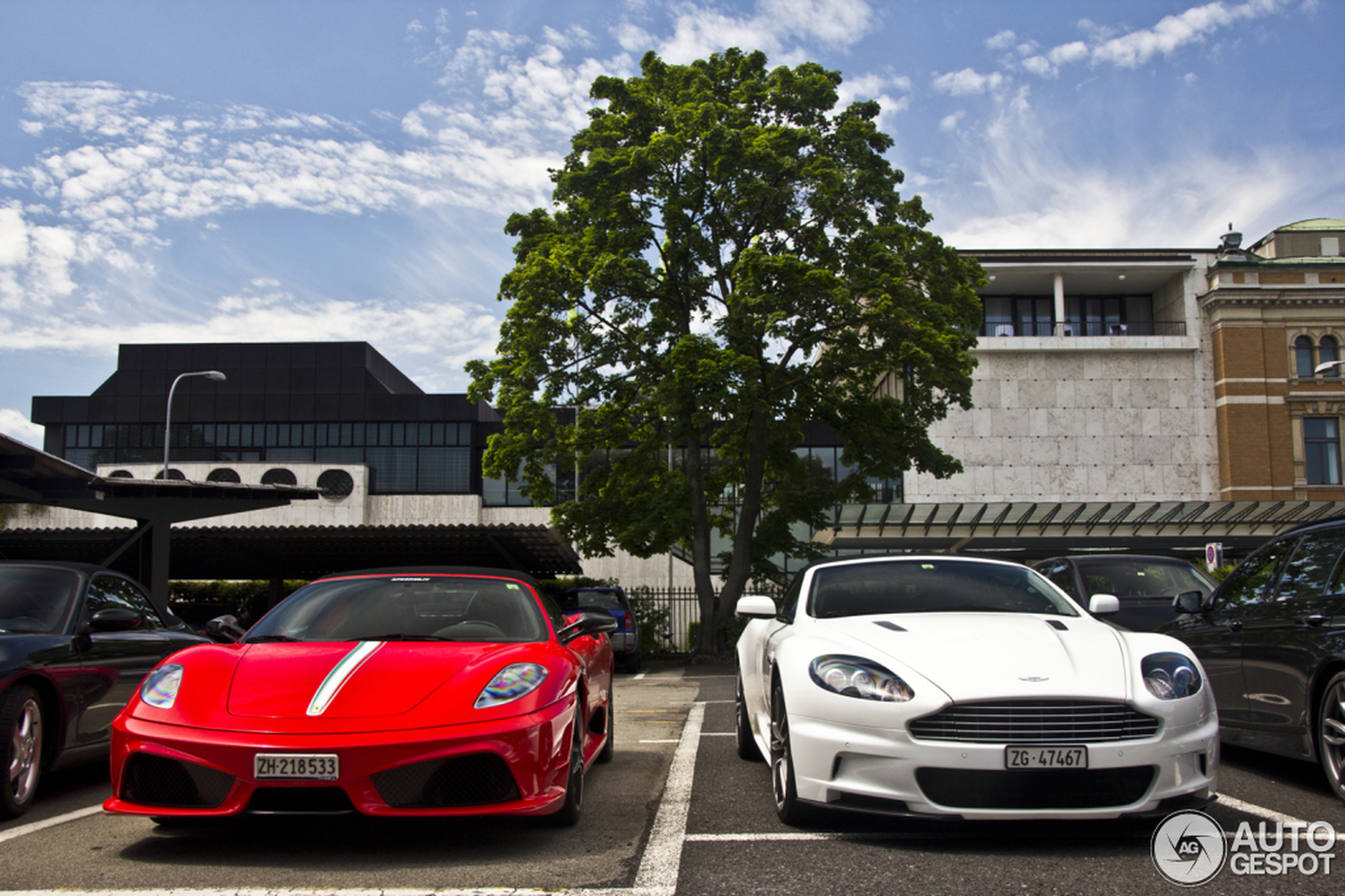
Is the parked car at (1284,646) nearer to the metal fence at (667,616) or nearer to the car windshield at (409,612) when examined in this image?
the car windshield at (409,612)

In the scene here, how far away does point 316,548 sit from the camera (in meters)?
24.3

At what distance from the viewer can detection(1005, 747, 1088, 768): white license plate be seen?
4227 mm

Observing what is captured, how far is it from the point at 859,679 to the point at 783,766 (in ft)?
2.51

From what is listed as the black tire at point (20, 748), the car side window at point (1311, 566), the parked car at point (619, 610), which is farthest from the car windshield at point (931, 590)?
the parked car at point (619, 610)

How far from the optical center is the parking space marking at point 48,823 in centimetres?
509

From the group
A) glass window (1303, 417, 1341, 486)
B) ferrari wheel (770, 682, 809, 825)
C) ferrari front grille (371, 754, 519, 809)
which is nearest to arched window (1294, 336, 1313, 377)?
glass window (1303, 417, 1341, 486)

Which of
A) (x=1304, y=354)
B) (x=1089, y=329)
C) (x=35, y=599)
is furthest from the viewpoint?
(x=1089, y=329)

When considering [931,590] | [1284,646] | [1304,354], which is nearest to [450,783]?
[931,590]

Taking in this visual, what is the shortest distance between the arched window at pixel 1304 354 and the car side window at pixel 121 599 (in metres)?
52.1

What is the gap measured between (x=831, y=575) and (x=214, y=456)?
46.7 meters

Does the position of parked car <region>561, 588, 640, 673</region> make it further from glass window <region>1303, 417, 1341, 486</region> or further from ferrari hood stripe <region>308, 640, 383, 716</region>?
glass window <region>1303, 417, 1341, 486</region>

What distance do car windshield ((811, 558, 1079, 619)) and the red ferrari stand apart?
1634 millimetres

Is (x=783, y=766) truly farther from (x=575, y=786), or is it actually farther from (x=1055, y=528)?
(x=1055, y=528)

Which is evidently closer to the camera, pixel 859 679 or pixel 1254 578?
pixel 859 679
